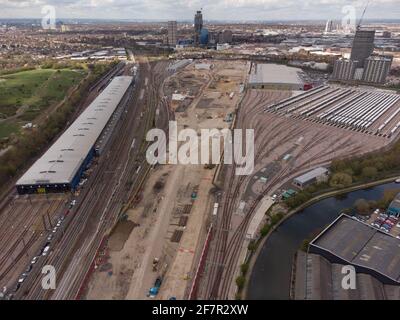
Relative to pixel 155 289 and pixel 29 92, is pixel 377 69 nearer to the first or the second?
pixel 155 289

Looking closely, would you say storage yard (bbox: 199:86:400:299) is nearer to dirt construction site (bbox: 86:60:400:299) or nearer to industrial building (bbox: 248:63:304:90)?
dirt construction site (bbox: 86:60:400:299)

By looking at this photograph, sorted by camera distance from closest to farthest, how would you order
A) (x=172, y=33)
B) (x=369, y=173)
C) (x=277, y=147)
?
(x=369, y=173), (x=277, y=147), (x=172, y=33)

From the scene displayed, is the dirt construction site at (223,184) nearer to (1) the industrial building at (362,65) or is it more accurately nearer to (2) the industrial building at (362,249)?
(2) the industrial building at (362,249)

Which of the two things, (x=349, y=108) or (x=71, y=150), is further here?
(x=349, y=108)

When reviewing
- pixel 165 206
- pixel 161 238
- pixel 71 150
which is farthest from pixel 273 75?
pixel 161 238

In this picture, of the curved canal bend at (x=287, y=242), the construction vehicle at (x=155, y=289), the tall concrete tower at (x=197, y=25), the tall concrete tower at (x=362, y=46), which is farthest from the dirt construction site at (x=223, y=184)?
the tall concrete tower at (x=197, y=25)
